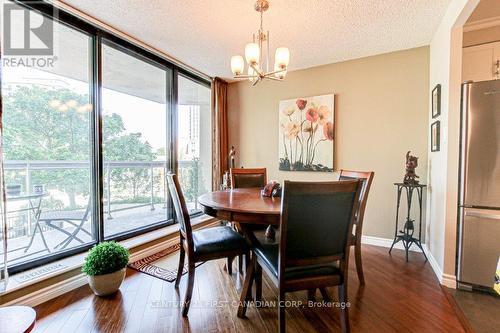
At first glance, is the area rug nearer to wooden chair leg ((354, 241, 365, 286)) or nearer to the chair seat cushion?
the chair seat cushion

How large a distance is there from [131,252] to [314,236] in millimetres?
2201

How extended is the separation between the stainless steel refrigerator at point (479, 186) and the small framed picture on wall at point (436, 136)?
37cm

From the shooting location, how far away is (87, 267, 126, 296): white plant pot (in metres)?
2.02

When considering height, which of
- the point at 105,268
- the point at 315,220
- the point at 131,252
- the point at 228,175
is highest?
the point at 228,175

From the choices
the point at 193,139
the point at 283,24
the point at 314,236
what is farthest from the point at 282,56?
the point at 193,139

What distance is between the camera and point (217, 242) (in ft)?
6.43

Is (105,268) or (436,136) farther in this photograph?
(436,136)

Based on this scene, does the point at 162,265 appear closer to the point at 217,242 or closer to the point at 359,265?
the point at 217,242

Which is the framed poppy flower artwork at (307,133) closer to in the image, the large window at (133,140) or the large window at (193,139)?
the large window at (193,139)

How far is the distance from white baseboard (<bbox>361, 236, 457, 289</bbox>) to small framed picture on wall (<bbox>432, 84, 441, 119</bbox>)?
5.02ft

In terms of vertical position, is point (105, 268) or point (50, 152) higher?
point (50, 152)

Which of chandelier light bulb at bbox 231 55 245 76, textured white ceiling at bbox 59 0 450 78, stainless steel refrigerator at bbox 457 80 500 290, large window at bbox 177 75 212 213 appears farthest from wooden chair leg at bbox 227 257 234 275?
textured white ceiling at bbox 59 0 450 78

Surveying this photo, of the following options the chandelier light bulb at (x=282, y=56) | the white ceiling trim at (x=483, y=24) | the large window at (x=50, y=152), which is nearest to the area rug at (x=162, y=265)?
the large window at (x=50, y=152)

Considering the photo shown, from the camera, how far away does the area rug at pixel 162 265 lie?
96.7 inches
